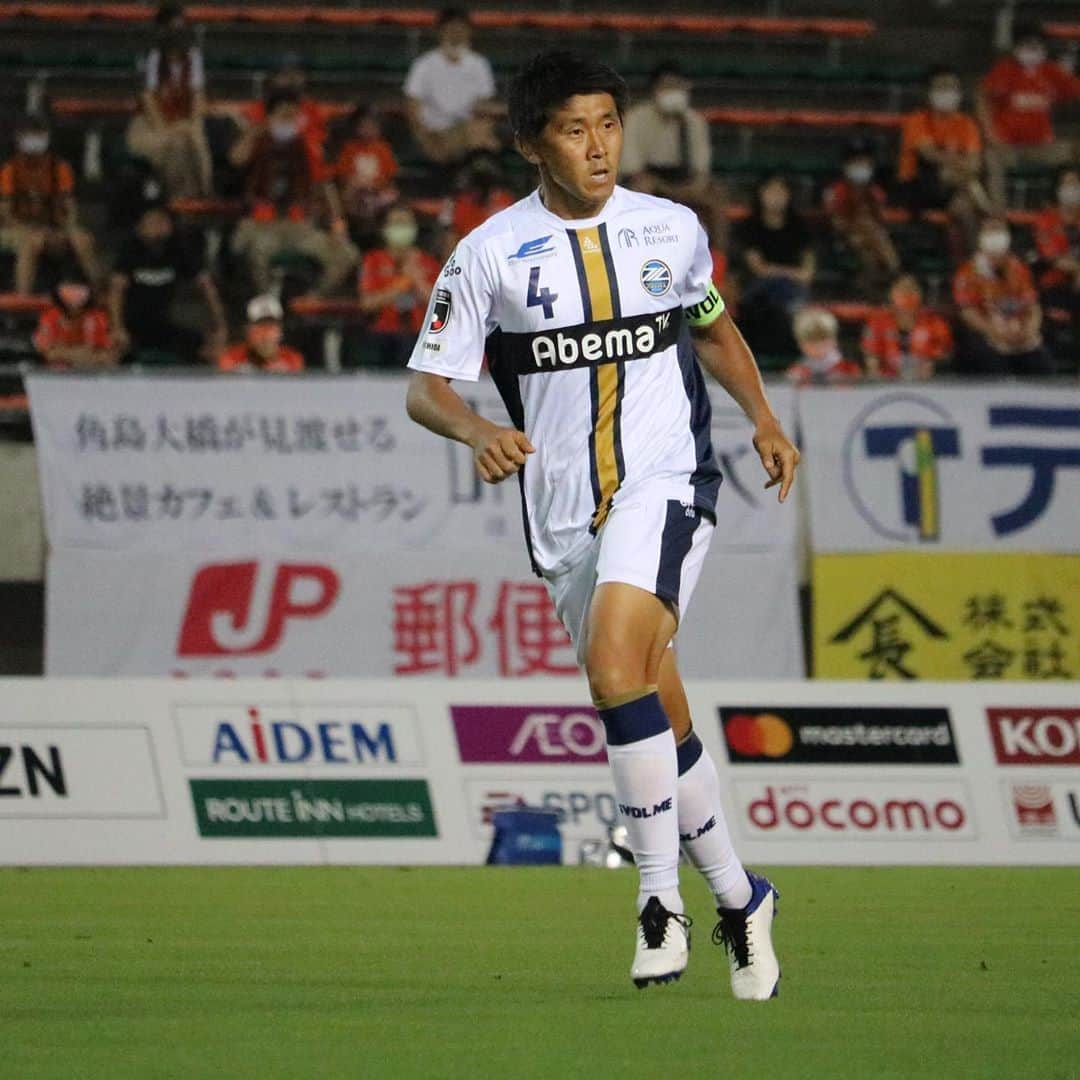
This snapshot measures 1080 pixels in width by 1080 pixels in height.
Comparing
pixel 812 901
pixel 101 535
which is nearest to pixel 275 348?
pixel 101 535

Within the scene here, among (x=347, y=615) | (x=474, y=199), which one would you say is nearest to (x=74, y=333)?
(x=347, y=615)

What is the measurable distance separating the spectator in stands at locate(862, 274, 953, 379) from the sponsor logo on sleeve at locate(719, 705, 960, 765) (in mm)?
5196

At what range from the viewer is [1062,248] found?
736 inches

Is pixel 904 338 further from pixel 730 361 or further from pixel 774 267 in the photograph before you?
pixel 730 361

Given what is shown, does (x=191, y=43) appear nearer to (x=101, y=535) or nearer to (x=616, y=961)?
(x=101, y=535)

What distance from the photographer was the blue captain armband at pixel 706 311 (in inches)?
253

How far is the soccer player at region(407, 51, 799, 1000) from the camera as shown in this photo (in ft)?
19.6

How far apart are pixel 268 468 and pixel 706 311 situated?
8.76 metres

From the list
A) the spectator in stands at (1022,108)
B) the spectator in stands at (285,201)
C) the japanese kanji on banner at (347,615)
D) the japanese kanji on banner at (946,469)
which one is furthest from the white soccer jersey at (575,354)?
the spectator in stands at (1022,108)

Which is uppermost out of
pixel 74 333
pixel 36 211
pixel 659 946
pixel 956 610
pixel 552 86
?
pixel 552 86

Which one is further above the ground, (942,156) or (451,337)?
(451,337)

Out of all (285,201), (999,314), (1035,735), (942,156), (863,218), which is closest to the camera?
(1035,735)

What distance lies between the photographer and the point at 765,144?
21.7 m

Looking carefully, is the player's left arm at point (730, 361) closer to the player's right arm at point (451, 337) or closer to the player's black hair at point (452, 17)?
the player's right arm at point (451, 337)
